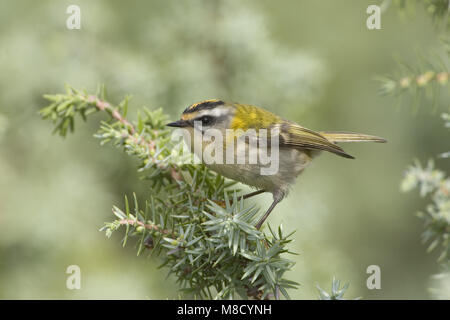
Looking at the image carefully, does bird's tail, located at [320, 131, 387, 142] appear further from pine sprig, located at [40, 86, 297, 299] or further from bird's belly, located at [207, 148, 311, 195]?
pine sprig, located at [40, 86, 297, 299]

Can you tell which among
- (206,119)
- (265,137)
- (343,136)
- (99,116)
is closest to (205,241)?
(206,119)

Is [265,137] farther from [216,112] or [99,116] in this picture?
[99,116]

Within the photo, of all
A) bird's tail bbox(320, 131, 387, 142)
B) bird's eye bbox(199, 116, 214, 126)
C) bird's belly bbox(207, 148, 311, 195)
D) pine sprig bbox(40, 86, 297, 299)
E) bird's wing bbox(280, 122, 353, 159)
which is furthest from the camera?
bird's tail bbox(320, 131, 387, 142)

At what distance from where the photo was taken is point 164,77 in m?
2.54

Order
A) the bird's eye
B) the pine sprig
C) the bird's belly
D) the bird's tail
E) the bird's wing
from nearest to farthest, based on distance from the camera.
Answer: the pine sprig → the bird's belly → the bird's eye → the bird's wing → the bird's tail

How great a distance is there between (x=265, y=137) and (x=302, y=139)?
227mm

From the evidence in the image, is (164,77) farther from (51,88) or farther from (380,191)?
(380,191)

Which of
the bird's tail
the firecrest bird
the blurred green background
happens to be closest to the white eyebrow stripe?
the firecrest bird

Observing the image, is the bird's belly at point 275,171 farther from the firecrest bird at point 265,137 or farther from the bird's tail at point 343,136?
the bird's tail at point 343,136

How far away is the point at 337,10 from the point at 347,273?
1.88 meters

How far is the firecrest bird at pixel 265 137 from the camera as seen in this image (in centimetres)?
227

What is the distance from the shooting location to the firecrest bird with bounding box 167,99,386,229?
2.27 meters

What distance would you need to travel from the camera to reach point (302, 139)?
2.63 meters

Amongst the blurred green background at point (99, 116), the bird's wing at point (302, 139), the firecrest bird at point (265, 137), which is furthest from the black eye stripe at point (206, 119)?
the bird's wing at point (302, 139)
